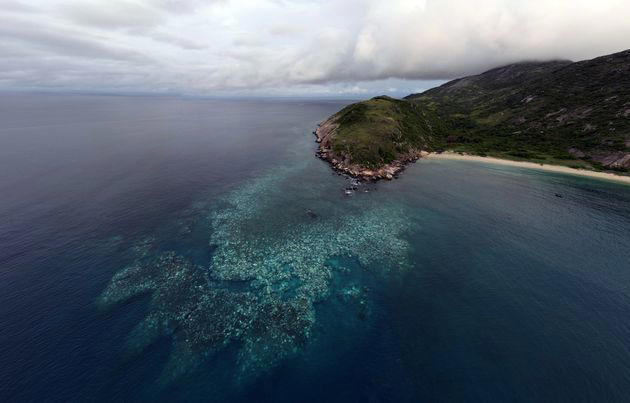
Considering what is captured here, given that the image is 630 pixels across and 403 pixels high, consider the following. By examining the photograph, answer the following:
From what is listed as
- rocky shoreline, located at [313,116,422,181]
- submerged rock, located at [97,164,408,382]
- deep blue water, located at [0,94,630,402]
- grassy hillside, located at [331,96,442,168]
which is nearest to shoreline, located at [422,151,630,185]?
grassy hillside, located at [331,96,442,168]

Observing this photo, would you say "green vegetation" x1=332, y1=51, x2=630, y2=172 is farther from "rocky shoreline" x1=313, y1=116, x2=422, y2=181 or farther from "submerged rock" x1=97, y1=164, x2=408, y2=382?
"submerged rock" x1=97, y1=164, x2=408, y2=382

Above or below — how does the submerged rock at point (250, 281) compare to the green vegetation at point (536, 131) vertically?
below

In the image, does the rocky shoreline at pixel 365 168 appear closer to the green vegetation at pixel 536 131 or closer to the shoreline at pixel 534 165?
the green vegetation at pixel 536 131

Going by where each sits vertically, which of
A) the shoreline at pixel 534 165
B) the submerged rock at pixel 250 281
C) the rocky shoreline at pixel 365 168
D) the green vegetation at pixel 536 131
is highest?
the green vegetation at pixel 536 131

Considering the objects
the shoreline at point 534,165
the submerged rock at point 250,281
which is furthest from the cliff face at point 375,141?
the submerged rock at point 250,281

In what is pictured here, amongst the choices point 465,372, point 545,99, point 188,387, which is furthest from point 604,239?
point 545,99

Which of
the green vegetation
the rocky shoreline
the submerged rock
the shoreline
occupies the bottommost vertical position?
the submerged rock

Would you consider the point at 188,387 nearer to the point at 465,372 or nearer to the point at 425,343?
the point at 425,343
